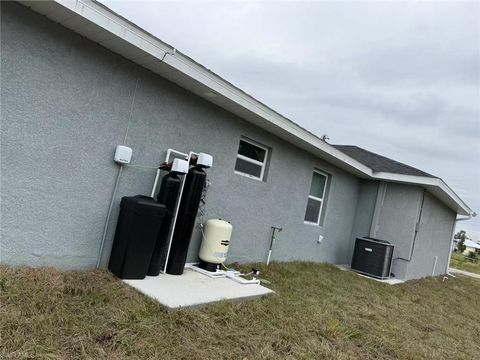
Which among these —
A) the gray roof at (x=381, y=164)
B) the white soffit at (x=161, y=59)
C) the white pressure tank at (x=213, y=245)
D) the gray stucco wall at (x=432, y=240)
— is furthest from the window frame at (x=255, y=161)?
the gray stucco wall at (x=432, y=240)

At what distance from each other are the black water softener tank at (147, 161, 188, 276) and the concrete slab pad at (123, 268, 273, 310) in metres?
0.16

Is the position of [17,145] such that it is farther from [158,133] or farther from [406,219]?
[406,219]

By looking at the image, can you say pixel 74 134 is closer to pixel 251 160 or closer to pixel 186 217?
pixel 186 217

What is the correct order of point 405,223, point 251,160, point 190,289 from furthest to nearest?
point 405,223 < point 251,160 < point 190,289

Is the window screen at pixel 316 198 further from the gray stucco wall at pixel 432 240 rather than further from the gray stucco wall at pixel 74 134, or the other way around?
the gray stucco wall at pixel 74 134

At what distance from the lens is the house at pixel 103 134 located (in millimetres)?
3584

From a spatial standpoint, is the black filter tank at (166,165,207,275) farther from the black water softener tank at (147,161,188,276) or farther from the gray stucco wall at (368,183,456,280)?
the gray stucco wall at (368,183,456,280)

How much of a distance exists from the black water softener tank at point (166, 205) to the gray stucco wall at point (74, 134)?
0.34 meters

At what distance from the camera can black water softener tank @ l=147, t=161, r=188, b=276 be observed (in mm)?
4605

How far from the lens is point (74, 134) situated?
401cm

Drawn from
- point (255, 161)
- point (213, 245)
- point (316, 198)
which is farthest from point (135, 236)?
point (316, 198)

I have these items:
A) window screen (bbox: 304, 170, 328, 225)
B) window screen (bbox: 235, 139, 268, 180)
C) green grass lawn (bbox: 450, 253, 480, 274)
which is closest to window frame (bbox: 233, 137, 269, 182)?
window screen (bbox: 235, 139, 268, 180)

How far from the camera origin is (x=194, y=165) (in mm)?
5238

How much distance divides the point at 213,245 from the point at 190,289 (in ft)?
3.81
